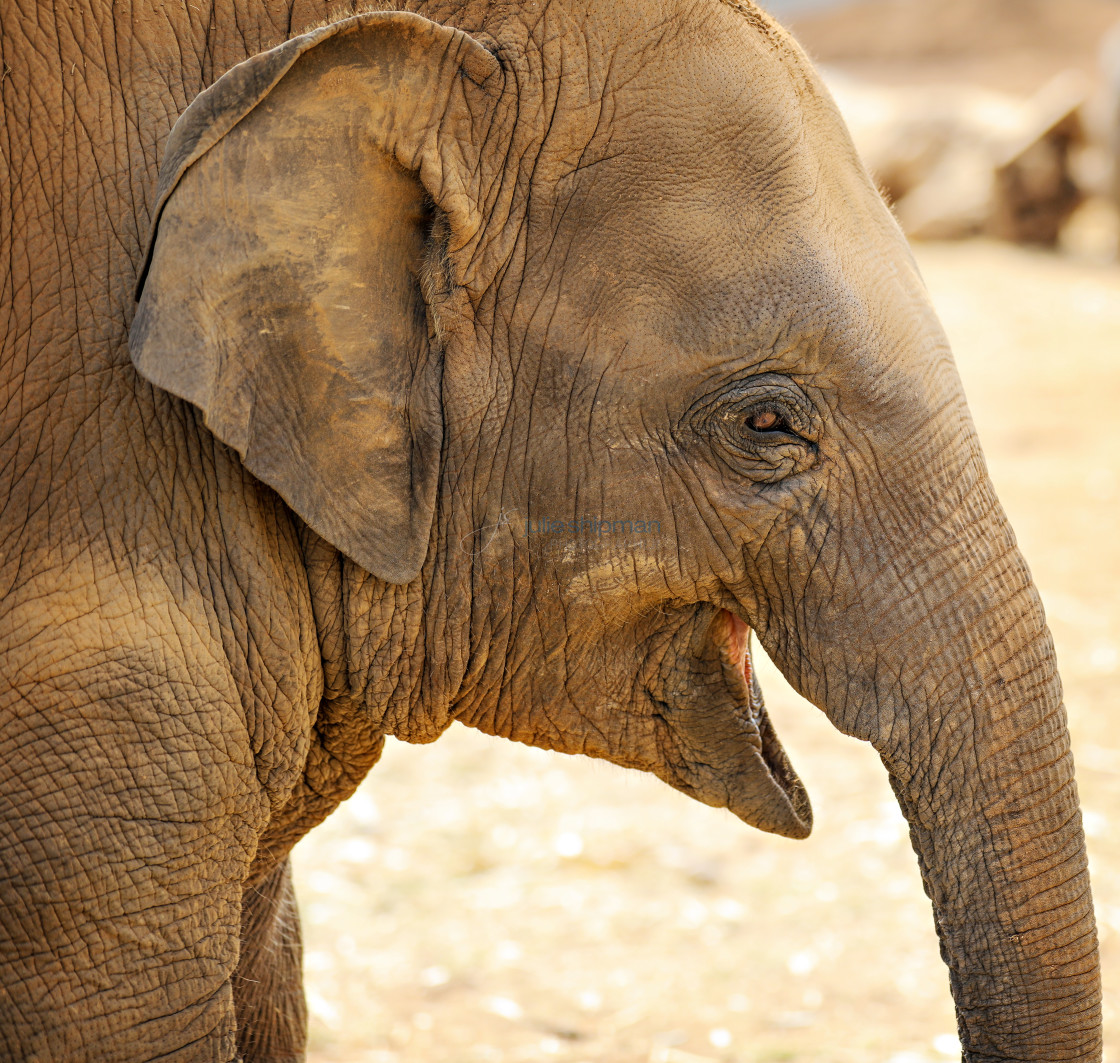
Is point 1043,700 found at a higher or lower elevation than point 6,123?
lower

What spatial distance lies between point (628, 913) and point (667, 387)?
2802 millimetres

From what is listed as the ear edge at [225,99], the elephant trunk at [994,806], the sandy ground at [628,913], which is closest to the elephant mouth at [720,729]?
the elephant trunk at [994,806]

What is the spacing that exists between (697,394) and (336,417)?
0.55m

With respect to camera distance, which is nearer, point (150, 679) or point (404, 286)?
point (150, 679)

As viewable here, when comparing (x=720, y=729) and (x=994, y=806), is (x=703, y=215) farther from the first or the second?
(x=994, y=806)

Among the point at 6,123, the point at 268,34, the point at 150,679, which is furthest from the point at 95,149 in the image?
the point at 150,679

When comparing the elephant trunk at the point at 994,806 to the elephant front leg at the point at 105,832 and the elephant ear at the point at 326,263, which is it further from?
the elephant front leg at the point at 105,832

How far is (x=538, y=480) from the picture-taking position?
2.33 m

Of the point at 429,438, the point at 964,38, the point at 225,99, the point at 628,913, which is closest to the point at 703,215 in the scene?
the point at 429,438

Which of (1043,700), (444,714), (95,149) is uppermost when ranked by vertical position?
(95,149)

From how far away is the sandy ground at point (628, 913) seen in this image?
4.04 meters

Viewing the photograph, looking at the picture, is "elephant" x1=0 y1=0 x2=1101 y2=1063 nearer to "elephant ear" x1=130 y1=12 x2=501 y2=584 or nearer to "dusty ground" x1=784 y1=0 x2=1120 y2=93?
"elephant ear" x1=130 y1=12 x2=501 y2=584

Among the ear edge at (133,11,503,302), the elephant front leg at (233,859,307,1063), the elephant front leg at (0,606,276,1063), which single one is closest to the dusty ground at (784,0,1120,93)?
the elephant front leg at (233,859,307,1063)

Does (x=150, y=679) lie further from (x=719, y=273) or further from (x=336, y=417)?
(x=719, y=273)
